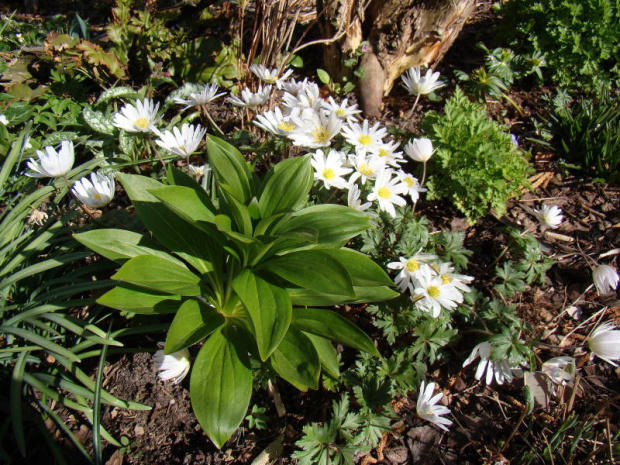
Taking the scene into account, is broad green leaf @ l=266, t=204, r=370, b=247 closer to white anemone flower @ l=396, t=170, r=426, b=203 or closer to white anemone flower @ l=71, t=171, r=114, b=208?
white anemone flower @ l=396, t=170, r=426, b=203

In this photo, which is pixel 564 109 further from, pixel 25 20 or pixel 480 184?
pixel 25 20

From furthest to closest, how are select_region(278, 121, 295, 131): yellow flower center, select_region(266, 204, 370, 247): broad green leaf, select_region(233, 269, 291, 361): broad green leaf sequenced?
select_region(278, 121, 295, 131): yellow flower center
select_region(266, 204, 370, 247): broad green leaf
select_region(233, 269, 291, 361): broad green leaf

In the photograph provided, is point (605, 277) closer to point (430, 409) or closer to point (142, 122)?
point (430, 409)

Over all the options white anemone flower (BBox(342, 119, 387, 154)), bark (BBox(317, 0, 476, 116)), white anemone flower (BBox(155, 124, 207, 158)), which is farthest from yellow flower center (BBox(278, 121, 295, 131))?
bark (BBox(317, 0, 476, 116))

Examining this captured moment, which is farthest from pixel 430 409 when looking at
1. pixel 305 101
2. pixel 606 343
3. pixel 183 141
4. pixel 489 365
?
pixel 183 141

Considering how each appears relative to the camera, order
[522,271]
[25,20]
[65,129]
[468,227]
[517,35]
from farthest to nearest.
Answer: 1. [25,20]
2. [517,35]
3. [65,129]
4. [468,227]
5. [522,271]

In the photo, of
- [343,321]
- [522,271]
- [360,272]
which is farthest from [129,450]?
[522,271]

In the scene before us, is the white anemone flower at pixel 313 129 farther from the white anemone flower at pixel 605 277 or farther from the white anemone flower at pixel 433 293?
the white anemone flower at pixel 605 277
